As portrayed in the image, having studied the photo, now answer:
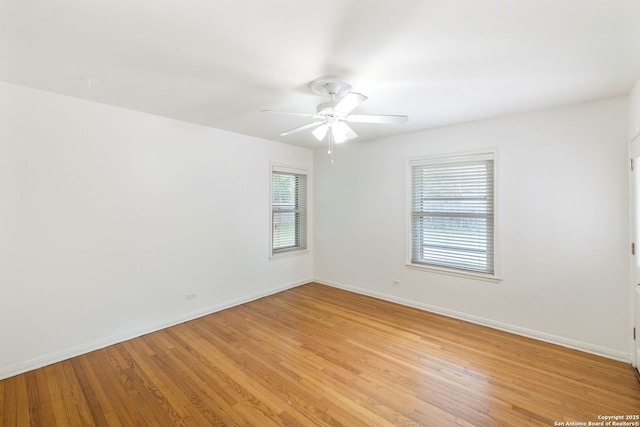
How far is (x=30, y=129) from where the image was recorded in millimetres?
2518

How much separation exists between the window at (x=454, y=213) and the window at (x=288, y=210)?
2.03 metres

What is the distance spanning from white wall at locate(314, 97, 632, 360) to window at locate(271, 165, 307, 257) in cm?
175

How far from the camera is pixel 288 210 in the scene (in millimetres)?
5008

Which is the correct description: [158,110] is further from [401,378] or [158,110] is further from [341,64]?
[401,378]

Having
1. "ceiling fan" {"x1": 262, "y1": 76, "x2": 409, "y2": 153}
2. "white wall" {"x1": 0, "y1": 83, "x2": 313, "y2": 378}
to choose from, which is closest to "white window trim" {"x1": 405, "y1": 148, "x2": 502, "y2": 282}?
"ceiling fan" {"x1": 262, "y1": 76, "x2": 409, "y2": 153}

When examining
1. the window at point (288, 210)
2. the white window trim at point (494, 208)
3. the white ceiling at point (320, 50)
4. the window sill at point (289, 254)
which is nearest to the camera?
the white ceiling at point (320, 50)

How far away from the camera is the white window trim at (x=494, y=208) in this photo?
11.0ft

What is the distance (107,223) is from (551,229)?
473cm

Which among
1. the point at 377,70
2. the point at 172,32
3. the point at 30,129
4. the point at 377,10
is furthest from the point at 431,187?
the point at 30,129

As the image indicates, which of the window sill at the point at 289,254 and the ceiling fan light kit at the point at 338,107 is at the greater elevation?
the ceiling fan light kit at the point at 338,107

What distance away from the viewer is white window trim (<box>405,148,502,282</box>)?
3.35 metres

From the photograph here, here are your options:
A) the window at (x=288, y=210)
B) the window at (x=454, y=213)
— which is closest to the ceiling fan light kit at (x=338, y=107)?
the window at (x=454, y=213)

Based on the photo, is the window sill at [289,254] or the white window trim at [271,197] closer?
the white window trim at [271,197]

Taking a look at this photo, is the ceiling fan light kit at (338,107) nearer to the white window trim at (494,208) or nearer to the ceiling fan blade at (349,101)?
the ceiling fan blade at (349,101)
